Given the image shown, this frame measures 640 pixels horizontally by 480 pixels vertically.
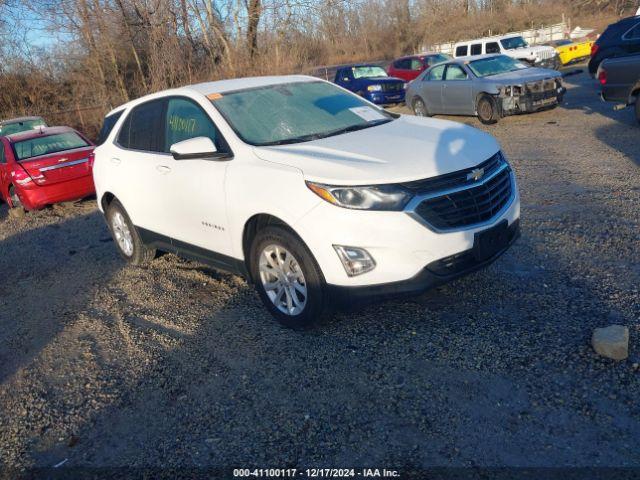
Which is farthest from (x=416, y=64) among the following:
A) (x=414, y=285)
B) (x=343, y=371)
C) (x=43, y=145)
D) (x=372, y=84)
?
(x=343, y=371)

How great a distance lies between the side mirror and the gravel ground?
4.54 feet

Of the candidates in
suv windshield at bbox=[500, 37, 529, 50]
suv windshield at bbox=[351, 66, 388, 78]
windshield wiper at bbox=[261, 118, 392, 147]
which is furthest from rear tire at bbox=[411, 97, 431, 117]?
windshield wiper at bbox=[261, 118, 392, 147]

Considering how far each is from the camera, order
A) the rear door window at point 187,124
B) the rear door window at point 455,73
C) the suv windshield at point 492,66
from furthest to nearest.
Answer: the rear door window at point 455,73 → the suv windshield at point 492,66 → the rear door window at point 187,124

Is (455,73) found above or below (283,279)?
above

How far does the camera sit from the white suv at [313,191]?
3881 millimetres

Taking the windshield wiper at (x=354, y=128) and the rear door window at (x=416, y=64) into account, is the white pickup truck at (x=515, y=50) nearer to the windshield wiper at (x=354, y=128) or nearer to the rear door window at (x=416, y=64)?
the rear door window at (x=416, y=64)

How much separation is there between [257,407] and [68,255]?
17.2 ft

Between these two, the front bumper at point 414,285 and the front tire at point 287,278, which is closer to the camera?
the front bumper at point 414,285

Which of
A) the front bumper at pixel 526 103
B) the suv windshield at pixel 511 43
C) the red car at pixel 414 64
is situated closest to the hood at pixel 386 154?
the front bumper at pixel 526 103

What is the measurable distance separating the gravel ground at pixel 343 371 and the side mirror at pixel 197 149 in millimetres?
1384

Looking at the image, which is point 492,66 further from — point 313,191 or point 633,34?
point 313,191

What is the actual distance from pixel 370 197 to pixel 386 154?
18.4 inches

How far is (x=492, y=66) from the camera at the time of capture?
1452cm

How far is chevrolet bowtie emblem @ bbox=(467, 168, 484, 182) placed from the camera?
410cm
